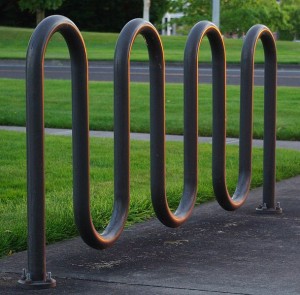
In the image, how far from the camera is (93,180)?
7.63m

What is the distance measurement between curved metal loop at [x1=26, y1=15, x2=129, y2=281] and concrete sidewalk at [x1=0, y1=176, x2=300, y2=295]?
20 cm

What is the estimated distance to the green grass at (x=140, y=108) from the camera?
11.2m

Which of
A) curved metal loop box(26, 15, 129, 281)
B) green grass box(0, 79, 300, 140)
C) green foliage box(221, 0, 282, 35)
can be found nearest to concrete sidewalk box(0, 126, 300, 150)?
green grass box(0, 79, 300, 140)

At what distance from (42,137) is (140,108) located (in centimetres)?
890

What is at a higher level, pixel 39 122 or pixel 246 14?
pixel 246 14

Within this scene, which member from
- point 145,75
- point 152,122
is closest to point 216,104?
point 152,122

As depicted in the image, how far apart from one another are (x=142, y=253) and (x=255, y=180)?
2.72 meters

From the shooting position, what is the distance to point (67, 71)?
77.5ft

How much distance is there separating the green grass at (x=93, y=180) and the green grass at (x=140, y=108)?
3.89ft

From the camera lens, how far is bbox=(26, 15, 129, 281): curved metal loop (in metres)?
4.28

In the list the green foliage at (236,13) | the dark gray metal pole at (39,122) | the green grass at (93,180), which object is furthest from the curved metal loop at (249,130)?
the green foliage at (236,13)

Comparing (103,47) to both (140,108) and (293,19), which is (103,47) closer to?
(140,108)

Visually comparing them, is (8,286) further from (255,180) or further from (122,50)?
(255,180)

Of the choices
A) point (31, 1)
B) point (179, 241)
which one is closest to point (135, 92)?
point (179, 241)
